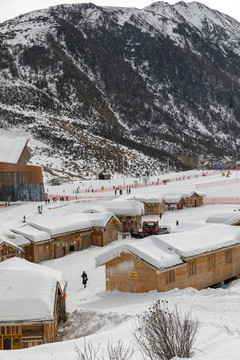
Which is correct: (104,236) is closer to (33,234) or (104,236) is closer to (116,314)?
(33,234)

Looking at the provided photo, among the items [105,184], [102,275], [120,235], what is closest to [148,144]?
[105,184]

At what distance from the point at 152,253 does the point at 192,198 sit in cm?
3408

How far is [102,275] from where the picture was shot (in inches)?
1046

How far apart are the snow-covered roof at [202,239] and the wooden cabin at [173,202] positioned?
2415 centimetres

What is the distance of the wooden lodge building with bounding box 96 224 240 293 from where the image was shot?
20578mm

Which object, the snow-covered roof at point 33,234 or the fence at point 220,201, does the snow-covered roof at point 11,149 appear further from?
the snow-covered roof at point 33,234

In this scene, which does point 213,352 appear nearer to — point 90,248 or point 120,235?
point 90,248

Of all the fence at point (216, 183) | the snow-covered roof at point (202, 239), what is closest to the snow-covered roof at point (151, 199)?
the snow-covered roof at point (202, 239)

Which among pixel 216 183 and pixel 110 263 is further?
pixel 216 183

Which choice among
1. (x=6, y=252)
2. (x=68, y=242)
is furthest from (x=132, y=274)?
(x=68, y=242)

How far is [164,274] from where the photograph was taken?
20.5m

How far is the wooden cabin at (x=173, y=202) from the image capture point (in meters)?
51.8

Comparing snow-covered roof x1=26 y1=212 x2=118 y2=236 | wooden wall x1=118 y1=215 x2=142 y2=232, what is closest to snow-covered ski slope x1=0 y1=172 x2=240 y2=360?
snow-covered roof x1=26 y1=212 x2=118 y2=236

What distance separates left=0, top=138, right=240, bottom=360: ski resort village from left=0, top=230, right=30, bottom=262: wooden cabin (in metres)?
0.07
